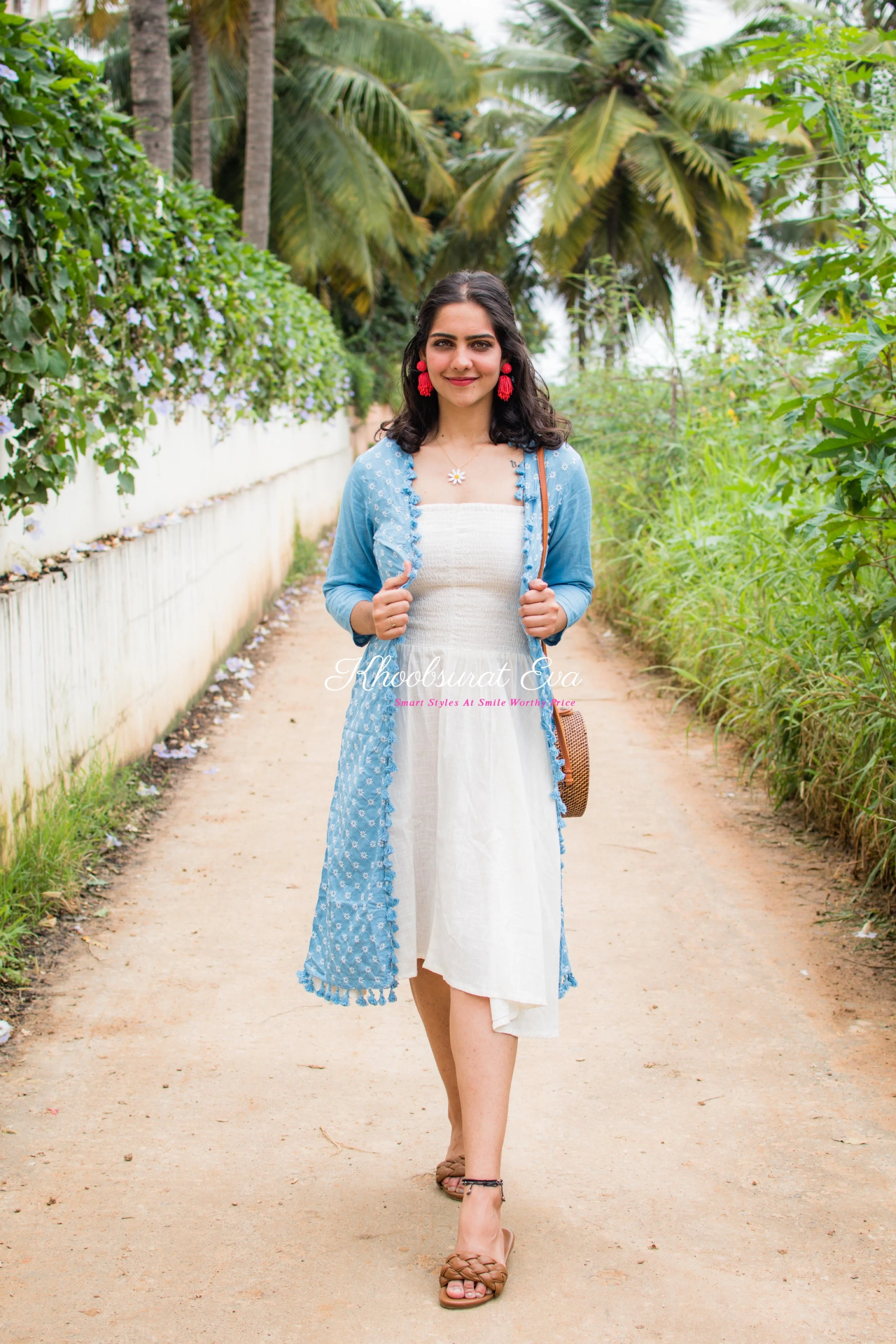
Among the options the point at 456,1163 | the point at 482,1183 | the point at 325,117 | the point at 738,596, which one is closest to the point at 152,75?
the point at 738,596

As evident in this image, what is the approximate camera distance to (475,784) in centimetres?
261

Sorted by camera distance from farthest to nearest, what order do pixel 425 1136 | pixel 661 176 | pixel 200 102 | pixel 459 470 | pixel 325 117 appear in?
1. pixel 661 176
2. pixel 325 117
3. pixel 200 102
4. pixel 425 1136
5. pixel 459 470

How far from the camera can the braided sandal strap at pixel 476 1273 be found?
7.86ft

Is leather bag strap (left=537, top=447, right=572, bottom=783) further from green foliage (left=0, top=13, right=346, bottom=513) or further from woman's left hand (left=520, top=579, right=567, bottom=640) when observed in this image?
green foliage (left=0, top=13, right=346, bottom=513)

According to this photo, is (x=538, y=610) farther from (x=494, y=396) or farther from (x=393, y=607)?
(x=494, y=396)

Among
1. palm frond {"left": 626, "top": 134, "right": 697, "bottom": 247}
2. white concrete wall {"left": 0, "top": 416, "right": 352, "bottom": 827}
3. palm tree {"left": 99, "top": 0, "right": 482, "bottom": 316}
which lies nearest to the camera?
white concrete wall {"left": 0, "top": 416, "right": 352, "bottom": 827}

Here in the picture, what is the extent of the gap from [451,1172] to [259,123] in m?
14.1

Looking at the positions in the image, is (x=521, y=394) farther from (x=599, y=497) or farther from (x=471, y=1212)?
(x=599, y=497)

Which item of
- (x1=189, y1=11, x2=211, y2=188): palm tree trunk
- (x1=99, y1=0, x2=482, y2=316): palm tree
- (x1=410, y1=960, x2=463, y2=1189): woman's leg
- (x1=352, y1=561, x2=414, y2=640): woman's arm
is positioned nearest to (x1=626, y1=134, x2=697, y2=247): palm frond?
(x1=99, y1=0, x2=482, y2=316): palm tree

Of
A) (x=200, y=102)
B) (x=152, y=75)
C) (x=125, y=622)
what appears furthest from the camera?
(x=200, y=102)

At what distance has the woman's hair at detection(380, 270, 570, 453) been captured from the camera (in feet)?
8.94

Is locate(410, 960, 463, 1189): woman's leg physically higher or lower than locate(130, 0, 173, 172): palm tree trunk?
lower

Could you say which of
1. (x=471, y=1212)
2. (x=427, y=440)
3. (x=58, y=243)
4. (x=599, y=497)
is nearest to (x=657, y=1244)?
(x=471, y=1212)

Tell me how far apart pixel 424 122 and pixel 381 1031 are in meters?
25.1
